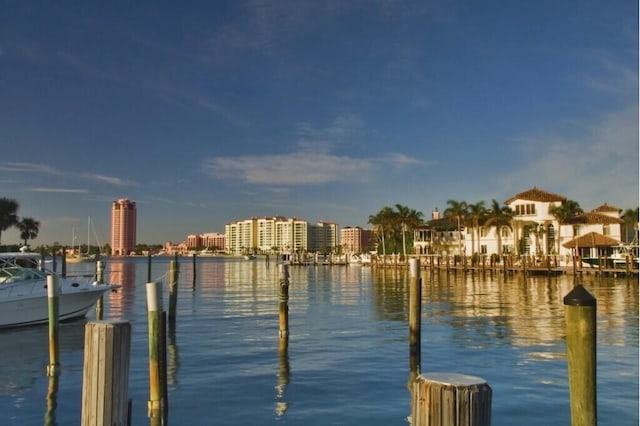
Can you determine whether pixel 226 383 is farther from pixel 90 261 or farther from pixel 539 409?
pixel 90 261

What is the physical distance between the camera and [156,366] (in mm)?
11602

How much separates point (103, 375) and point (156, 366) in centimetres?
561

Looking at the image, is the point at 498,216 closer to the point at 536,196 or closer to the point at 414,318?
the point at 536,196

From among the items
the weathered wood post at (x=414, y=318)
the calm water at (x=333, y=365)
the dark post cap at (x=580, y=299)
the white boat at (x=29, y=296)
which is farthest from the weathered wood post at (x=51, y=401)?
the dark post cap at (x=580, y=299)

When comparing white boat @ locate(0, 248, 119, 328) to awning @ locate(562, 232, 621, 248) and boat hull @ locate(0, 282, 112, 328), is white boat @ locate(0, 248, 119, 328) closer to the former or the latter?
boat hull @ locate(0, 282, 112, 328)

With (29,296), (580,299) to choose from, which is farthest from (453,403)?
(29,296)

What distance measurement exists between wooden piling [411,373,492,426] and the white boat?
72.0ft

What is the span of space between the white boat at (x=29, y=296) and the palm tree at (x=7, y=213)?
60.1 m

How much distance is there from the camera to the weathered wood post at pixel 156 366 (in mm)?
11578

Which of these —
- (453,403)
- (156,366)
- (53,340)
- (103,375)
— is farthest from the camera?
(53,340)

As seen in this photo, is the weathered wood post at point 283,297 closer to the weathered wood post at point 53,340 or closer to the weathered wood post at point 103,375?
the weathered wood post at point 53,340

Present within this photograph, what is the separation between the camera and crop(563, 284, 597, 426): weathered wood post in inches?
258

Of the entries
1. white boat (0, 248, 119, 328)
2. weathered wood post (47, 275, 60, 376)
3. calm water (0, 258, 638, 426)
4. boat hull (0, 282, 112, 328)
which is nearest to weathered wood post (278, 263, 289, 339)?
calm water (0, 258, 638, 426)

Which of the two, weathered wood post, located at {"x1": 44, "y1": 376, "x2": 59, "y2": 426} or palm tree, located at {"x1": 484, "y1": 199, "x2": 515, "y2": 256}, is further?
palm tree, located at {"x1": 484, "y1": 199, "x2": 515, "y2": 256}
